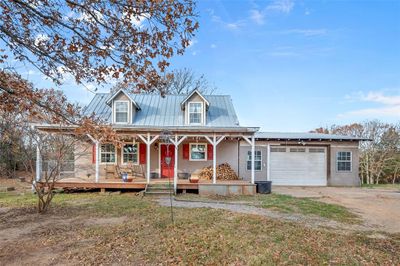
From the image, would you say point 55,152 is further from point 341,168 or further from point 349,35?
point 341,168

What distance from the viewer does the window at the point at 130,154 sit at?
15.3 m

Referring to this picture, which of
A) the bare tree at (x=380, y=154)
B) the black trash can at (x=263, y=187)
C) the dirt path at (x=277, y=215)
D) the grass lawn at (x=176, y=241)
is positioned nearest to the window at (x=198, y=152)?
the black trash can at (x=263, y=187)

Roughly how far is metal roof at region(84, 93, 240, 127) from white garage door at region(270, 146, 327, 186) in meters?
4.20

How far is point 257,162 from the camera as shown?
Result: 58.1ft

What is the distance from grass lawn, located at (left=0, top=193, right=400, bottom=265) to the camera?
4.73m

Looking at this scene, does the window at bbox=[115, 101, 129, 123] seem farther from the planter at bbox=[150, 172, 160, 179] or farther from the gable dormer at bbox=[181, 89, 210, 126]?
the planter at bbox=[150, 172, 160, 179]

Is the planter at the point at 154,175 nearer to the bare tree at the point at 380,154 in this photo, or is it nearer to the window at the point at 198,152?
the window at the point at 198,152

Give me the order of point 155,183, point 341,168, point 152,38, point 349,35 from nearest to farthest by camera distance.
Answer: point 152,38, point 349,35, point 155,183, point 341,168

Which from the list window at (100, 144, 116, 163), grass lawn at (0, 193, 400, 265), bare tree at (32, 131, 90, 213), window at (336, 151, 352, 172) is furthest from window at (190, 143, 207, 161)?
window at (336, 151, 352, 172)

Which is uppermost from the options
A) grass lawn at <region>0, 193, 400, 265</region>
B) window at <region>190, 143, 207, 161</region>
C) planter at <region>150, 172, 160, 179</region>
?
window at <region>190, 143, 207, 161</region>

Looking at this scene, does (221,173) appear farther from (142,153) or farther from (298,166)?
(298,166)

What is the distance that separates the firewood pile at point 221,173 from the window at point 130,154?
382cm

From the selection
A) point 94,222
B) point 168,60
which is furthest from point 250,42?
point 94,222

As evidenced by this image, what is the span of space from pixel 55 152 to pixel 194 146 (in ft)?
25.9
